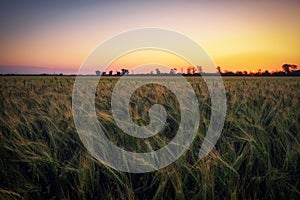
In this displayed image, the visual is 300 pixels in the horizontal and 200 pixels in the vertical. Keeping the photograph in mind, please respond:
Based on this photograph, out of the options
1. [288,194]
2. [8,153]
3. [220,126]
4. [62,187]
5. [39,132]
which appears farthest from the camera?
[220,126]

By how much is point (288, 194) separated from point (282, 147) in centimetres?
68

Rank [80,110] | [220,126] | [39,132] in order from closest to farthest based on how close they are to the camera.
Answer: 1. [39,132]
2. [220,126]
3. [80,110]

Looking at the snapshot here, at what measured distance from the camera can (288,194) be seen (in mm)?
1513

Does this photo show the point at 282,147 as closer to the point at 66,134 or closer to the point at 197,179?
the point at 197,179

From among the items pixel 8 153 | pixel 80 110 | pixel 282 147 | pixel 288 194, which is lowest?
pixel 288 194

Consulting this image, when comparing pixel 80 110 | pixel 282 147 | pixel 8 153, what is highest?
pixel 80 110

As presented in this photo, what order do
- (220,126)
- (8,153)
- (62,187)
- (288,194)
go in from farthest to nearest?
(220,126), (8,153), (62,187), (288,194)

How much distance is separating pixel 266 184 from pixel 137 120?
131 cm

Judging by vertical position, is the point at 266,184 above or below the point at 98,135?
below

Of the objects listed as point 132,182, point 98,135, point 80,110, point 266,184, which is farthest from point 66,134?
point 266,184

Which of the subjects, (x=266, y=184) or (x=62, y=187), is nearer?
(x=266, y=184)

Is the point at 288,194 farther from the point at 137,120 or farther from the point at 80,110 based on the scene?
the point at 80,110

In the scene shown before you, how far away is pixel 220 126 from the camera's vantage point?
106 inches

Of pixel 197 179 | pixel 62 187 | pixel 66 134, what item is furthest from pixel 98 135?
pixel 197 179
